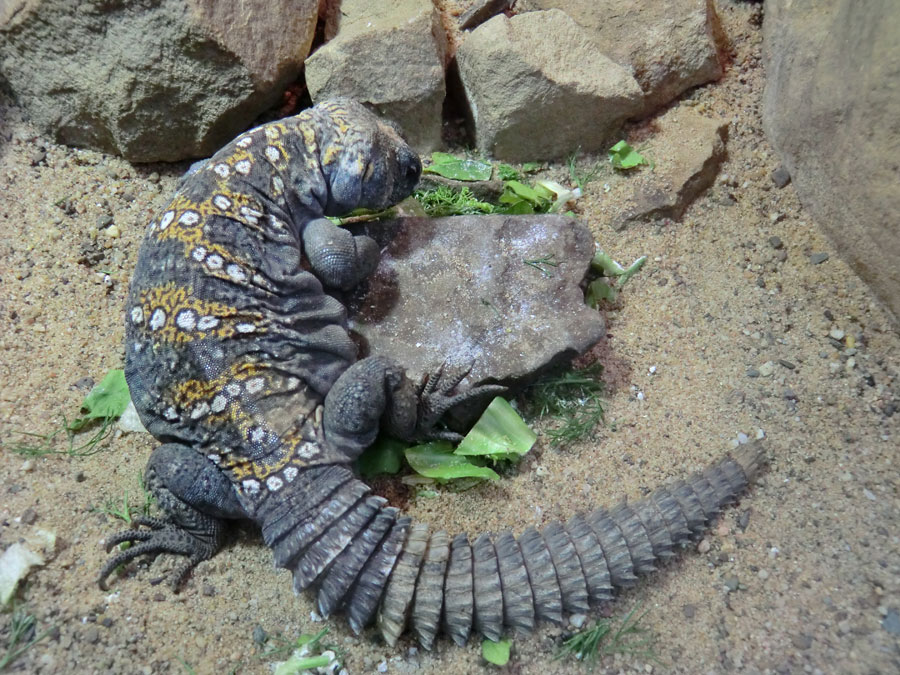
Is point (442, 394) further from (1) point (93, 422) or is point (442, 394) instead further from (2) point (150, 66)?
(2) point (150, 66)

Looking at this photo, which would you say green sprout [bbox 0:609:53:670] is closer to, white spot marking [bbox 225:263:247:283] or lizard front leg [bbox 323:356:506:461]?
lizard front leg [bbox 323:356:506:461]

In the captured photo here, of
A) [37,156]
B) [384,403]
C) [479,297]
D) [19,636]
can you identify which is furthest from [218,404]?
[37,156]

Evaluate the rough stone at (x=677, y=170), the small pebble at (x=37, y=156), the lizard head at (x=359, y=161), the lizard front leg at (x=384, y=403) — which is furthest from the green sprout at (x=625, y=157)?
the small pebble at (x=37, y=156)

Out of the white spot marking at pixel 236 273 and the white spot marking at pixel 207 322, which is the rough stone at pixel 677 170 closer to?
the white spot marking at pixel 236 273

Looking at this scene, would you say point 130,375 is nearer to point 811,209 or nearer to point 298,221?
point 298,221

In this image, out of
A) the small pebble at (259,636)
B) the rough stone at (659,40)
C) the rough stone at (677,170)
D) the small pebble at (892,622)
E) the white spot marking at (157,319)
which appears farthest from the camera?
the rough stone at (659,40)
